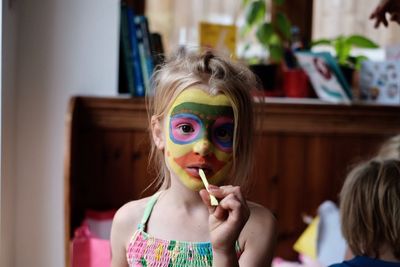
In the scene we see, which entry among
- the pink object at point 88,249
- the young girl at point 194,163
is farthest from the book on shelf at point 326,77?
the young girl at point 194,163

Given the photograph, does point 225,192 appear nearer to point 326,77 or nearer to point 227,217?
point 227,217

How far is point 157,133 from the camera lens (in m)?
1.15

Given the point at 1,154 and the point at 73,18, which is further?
the point at 73,18

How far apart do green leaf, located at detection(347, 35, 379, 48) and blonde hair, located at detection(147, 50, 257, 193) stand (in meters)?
1.38

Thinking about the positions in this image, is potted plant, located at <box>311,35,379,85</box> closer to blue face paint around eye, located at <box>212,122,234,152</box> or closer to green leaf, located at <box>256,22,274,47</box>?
green leaf, located at <box>256,22,274,47</box>

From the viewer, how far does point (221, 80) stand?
1.09 m

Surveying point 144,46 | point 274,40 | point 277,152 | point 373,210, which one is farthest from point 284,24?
point 373,210

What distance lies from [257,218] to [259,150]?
1093 millimetres

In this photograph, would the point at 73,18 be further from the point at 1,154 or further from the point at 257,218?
the point at 257,218

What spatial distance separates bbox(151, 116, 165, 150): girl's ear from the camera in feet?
3.74

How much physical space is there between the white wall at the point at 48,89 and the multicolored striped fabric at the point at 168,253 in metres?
0.95

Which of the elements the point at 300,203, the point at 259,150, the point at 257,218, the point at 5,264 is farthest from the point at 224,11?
the point at 257,218

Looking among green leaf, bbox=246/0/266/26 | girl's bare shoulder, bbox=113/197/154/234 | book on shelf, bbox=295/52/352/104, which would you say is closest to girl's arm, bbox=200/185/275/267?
girl's bare shoulder, bbox=113/197/154/234

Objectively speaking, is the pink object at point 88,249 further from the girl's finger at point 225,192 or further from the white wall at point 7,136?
the girl's finger at point 225,192
